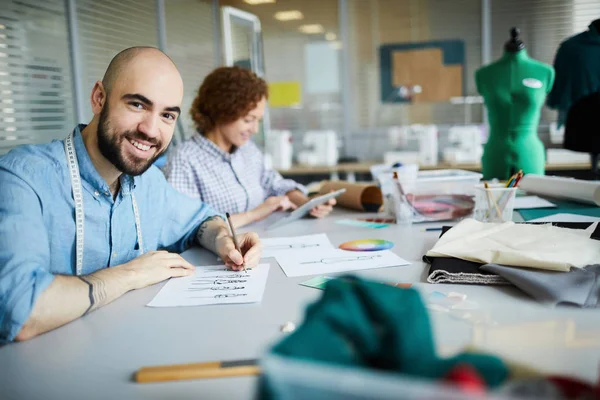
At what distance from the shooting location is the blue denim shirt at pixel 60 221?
3.26 ft

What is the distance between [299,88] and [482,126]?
2.06 metres

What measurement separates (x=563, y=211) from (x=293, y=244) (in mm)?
1072

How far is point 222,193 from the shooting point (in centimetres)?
262

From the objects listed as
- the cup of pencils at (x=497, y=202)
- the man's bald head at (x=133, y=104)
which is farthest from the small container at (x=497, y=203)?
the man's bald head at (x=133, y=104)

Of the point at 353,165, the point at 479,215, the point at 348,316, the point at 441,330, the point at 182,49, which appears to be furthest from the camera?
the point at 353,165

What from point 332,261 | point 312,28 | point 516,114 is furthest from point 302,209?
point 312,28

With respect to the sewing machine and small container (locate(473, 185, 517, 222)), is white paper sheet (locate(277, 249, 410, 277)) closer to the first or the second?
small container (locate(473, 185, 517, 222))

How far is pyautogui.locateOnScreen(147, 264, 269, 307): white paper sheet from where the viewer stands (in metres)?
1.14

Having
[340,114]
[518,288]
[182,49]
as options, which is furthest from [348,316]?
[340,114]

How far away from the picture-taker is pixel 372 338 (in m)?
0.48

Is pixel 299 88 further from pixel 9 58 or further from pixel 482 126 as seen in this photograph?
pixel 9 58

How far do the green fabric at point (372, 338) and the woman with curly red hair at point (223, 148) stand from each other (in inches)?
77.0

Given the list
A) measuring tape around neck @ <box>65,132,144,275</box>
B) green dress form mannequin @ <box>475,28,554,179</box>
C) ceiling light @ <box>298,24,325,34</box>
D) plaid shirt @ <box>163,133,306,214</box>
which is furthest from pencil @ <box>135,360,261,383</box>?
ceiling light @ <box>298,24,325,34</box>

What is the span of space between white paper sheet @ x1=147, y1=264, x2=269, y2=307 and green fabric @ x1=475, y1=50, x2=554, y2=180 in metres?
1.99
